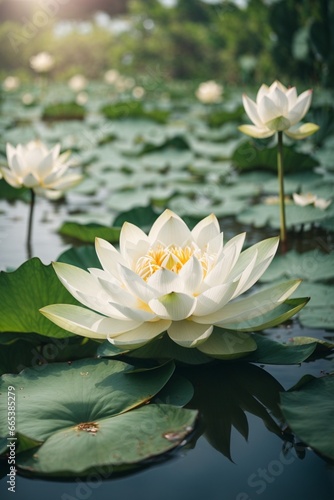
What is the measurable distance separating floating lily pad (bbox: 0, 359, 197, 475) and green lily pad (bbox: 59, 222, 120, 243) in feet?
2.42

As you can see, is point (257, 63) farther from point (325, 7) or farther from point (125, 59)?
point (125, 59)

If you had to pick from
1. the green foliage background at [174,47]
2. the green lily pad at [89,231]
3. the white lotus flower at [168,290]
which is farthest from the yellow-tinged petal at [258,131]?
the green foliage background at [174,47]

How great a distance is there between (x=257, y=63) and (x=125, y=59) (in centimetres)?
619

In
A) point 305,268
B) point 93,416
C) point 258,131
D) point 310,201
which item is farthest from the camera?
point 310,201

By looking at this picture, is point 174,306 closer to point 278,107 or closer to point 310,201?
point 278,107

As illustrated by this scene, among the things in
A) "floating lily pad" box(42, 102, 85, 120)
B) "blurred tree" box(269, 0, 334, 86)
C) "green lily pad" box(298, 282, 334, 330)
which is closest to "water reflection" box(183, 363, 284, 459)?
"green lily pad" box(298, 282, 334, 330)

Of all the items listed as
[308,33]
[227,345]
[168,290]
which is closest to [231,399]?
[227,345]

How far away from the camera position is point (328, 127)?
8.36 feet

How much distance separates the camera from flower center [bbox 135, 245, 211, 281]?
103cm

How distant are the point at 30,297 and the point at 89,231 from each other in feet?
2.29

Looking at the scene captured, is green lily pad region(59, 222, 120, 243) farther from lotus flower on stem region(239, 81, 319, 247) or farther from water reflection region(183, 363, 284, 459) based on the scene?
water reflection region(183, 363, 284, 459)

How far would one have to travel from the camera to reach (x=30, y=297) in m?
1.11

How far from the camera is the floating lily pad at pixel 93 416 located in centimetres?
77

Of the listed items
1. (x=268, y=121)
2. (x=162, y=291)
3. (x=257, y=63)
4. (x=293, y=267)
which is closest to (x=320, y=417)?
(x=162, y=291)
